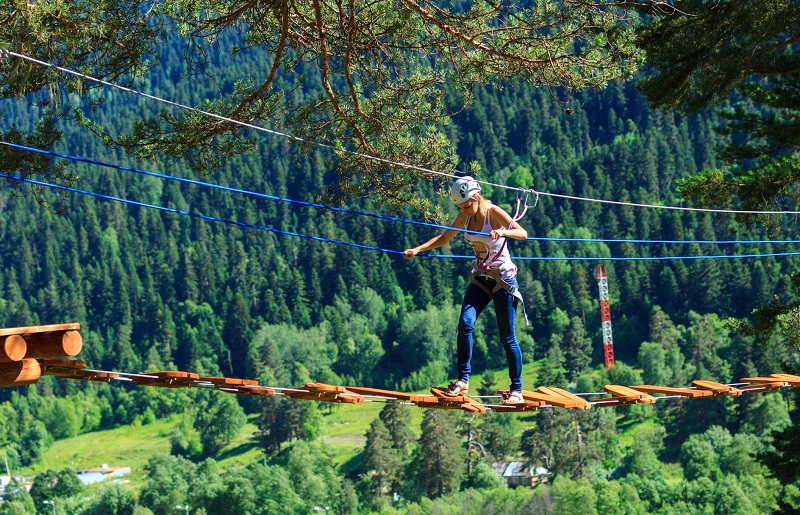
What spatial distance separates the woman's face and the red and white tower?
405 feet

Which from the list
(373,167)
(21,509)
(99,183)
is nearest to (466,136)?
(99,183)

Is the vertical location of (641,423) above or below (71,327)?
below

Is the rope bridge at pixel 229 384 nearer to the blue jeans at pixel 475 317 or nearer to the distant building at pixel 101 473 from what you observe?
the blue jeans at pixel 475 317

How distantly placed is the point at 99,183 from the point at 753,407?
107 meters

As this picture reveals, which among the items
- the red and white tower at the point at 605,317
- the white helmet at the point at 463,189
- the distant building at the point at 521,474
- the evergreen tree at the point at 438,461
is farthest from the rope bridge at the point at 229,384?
the red and white tower at the point at 605,317

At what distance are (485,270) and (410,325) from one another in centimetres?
13782

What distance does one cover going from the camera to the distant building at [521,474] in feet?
309

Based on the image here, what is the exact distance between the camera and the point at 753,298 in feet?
428

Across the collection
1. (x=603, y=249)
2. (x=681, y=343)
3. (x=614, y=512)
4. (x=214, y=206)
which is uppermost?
(x=214, y=206)

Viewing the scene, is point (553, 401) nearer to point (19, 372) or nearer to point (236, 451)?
point (19, 372)

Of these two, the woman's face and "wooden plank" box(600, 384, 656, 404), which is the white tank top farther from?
"wooden plank" box(600, 384, 656, 404)

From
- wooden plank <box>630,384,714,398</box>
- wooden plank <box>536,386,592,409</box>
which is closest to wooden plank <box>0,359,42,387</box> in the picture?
wooden plank <box>536,386,592,409</box>

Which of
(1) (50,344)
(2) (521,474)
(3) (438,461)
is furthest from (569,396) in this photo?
(2) (521,474)

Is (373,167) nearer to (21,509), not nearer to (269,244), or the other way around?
(21,509)
